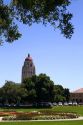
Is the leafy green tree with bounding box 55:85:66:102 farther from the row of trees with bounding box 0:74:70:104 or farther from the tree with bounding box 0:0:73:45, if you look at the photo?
the tree with bounding box 0:0:73:45

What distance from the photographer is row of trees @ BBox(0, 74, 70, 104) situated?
105 meters

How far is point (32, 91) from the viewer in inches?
4102

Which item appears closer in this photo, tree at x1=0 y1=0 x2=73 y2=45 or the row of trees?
tree at x1=0 y1=0 x2=73 y2=45

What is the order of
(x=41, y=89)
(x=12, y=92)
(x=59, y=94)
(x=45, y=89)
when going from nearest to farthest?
(x=45, y=89), (x=41, y=89), (x=12, y=92), (x=59, y=94)

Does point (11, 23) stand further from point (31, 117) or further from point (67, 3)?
point (31, 117)

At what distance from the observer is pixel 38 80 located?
109 meters

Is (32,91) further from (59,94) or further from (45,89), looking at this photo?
(59,94)

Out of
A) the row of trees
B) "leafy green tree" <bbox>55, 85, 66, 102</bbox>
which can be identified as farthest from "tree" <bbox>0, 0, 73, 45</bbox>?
"leafy green tree" <bbox>55, 85, 66, 102</bbox>

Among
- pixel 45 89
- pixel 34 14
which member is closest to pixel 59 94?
pixel 45 89

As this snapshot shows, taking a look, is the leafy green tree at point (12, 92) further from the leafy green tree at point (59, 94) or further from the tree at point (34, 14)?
the tree at point (34, 14)

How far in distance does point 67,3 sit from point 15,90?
98.1 m

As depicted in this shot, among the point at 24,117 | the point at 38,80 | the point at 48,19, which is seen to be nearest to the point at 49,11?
the point at 48,19

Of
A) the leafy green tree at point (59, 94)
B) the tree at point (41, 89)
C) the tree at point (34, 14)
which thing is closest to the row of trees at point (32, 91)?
the tree at point (41, 89)

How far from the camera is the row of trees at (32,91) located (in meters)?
105
